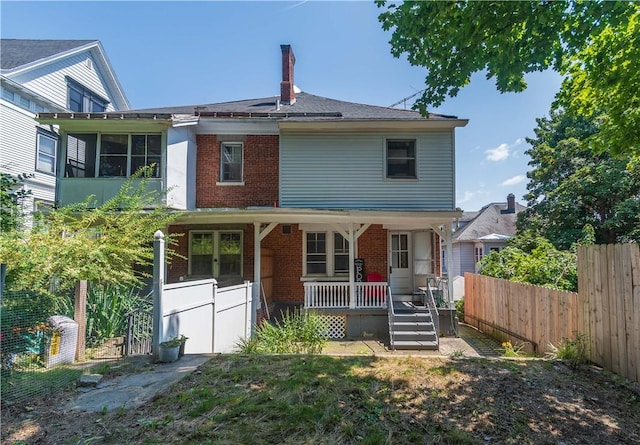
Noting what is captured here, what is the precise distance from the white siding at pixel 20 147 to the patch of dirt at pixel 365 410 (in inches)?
572

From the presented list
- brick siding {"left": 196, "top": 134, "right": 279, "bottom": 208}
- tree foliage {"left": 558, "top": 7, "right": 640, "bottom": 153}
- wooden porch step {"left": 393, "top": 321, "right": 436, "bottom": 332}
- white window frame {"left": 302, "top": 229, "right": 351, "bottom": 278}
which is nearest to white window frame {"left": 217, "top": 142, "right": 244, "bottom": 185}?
brick siding {"left": 196, "top": 134, "right": 279, "bottom": 208}

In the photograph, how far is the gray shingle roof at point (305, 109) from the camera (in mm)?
11820

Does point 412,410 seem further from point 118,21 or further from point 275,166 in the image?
point 118,21

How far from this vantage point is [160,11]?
347 inches

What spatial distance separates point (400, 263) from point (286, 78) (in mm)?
9227

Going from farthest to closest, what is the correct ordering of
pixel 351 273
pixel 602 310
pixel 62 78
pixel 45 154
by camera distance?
pixel 62 78 < pixel 45 154 < pixel 351 273 < pixel 602 310

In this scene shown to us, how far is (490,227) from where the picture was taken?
2711 centimetres

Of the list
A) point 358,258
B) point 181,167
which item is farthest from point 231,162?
point 358,258

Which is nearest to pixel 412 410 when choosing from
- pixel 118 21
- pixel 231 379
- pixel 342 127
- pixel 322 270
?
pixel 231 379

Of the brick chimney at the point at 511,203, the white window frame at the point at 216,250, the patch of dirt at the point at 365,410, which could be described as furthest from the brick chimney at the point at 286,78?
the brick chimney at the point at 511,203

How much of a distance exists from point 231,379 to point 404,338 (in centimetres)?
575

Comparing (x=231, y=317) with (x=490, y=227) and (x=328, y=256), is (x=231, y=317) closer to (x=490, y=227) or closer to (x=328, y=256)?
(x=328, y=256)

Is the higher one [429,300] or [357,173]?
[357,173]

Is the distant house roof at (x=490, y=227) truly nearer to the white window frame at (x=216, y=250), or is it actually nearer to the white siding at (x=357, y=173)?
the white siding at (x=357, y=173)
